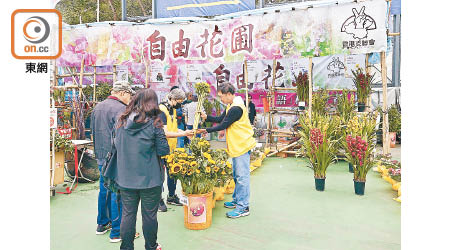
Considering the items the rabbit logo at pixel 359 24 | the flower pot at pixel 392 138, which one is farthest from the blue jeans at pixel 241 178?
the flower pot at pixel 392 138

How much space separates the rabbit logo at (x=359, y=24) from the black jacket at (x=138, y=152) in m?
4.93

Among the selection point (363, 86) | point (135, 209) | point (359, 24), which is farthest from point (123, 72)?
point (135, 209)

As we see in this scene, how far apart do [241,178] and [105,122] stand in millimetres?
1698

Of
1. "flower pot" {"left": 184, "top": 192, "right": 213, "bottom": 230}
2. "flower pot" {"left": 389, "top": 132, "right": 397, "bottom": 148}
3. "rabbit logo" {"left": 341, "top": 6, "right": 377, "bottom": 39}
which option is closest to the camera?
"flower pot" {"left": 184, "top": 192, "right": 213, "bottom": 230}

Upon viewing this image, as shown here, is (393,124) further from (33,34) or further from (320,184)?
(33,34)

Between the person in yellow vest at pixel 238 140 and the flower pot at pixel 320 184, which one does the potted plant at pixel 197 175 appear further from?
the flower pot at pixel 320 184

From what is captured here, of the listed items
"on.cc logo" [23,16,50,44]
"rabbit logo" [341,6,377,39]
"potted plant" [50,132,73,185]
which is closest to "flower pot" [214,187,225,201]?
"potted plant" [50,132,73,185]

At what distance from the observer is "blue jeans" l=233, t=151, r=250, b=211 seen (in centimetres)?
431

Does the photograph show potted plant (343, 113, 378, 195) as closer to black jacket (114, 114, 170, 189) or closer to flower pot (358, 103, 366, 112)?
flower pot (358, 103, 366, 112)

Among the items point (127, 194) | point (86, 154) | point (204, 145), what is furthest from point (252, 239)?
point (86, 154)

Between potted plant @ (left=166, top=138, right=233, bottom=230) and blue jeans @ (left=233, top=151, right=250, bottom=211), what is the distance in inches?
9.4

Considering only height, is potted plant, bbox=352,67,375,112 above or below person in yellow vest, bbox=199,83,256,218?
above

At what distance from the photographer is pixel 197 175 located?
12.7 feet

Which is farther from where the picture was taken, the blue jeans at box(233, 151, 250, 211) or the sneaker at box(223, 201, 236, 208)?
the sneaker at box(223, 201, 236, 208)
